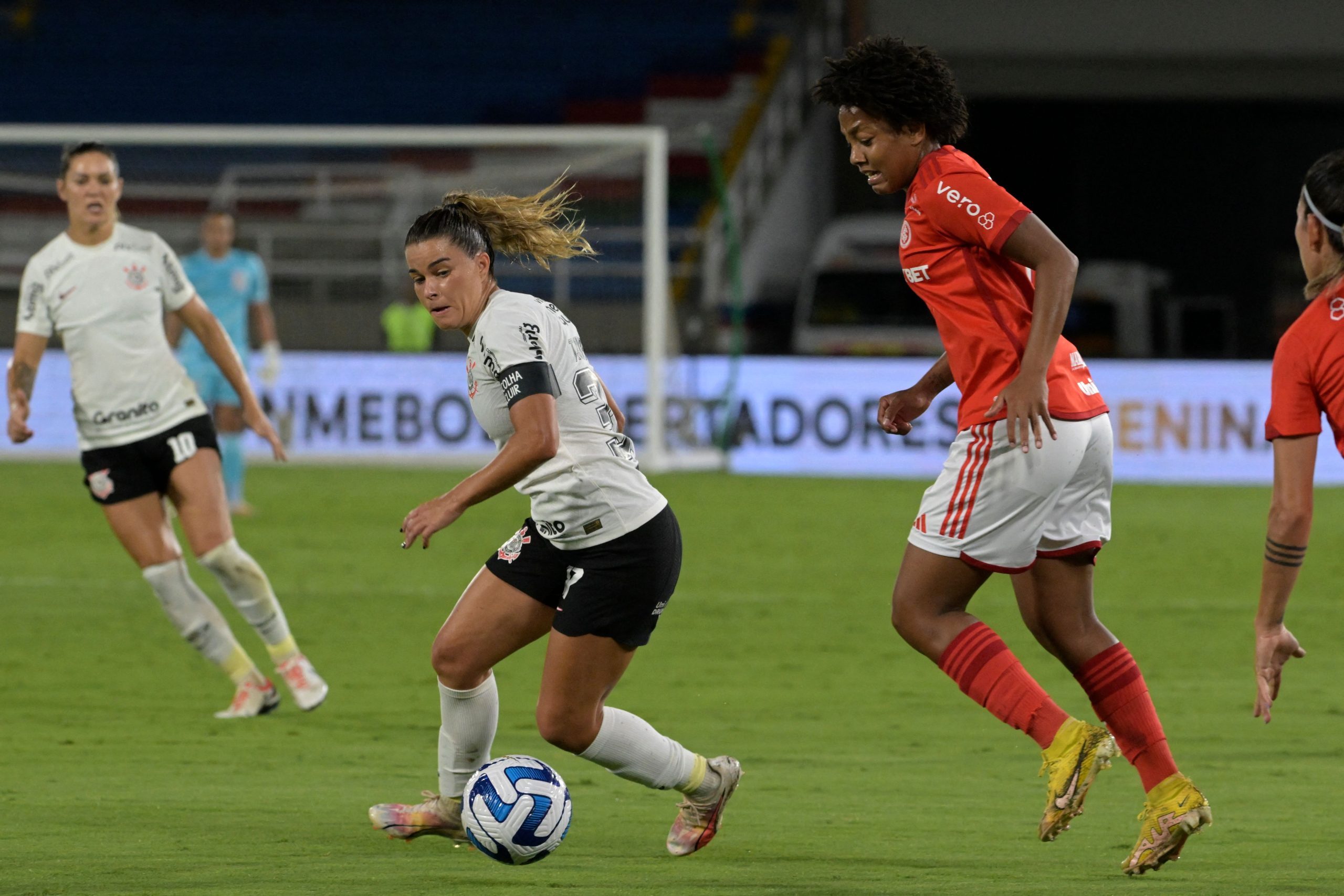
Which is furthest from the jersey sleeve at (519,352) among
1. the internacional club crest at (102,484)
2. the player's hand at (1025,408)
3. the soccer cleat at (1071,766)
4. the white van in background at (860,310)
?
the white van in background at (860,310)

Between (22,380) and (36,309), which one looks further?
(36,309)

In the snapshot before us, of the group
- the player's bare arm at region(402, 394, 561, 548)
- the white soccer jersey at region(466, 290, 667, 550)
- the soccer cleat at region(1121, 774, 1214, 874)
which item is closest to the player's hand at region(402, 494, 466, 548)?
the player's bare arm at region(402, 394, 561, 548)

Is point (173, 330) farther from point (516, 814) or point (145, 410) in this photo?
point (516, 814)

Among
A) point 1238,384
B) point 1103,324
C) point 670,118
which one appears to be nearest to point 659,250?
point 1238,384

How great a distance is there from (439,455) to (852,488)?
3.94 m

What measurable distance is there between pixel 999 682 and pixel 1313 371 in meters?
1.11

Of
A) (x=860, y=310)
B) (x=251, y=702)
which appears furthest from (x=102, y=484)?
(x=860, y=310)

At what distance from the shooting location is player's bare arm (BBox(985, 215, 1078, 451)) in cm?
457

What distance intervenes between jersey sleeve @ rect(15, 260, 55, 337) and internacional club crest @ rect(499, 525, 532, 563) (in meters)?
3.27

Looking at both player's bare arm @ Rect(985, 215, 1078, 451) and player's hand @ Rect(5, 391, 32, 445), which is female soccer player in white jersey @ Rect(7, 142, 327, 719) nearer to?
player's hand @ Rect(5, 391, 32, 445)

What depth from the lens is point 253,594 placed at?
7.50m

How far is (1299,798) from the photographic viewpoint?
19.5ft

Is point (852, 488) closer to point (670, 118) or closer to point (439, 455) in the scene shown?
point (439, 455)

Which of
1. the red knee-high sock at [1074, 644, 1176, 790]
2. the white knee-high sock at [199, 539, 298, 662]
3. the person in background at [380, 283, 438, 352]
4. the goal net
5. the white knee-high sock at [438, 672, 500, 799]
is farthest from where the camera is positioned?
the person in background at [380, 283, 438, 352]
